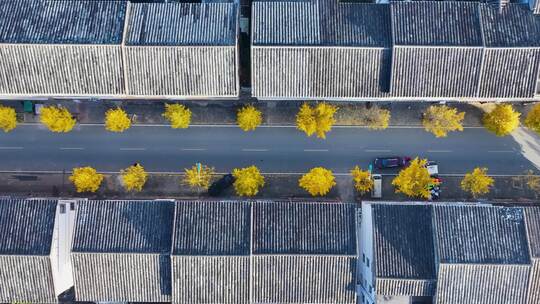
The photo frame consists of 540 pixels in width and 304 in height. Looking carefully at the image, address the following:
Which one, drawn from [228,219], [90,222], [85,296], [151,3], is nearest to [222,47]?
[151,3]

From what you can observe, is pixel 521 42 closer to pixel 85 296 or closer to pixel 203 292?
pixel 203 292

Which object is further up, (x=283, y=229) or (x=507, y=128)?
(x=507, y=128)

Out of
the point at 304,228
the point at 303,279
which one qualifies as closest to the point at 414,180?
the point at 304,228

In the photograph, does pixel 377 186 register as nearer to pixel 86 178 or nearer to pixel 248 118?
pixel 248 118

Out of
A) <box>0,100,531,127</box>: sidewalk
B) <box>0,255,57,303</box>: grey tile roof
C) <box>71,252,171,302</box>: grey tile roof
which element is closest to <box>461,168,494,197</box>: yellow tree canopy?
<box>0,100,531,127</box>: sidewalk

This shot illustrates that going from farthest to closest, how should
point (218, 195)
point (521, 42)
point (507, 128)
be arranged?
1. point (218, 195)
2. point (507, 128)
3. point (521, 42)

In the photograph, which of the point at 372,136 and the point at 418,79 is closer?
the point at 418,79

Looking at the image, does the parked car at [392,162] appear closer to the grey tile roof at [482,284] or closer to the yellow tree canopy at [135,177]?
the grey tile roof at [482,284]

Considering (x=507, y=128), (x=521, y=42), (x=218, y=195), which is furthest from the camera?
(x=218, y=195)
